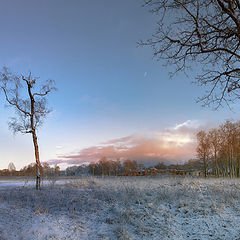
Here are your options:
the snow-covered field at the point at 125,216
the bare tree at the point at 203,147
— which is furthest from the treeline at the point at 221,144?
the snow-covered field at the point at 125,216

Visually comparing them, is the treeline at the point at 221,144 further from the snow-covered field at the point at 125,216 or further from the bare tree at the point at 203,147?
the snow-covered field at the point at 125,216

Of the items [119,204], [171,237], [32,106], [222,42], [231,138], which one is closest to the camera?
[171,237]

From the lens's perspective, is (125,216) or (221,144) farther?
(221,144)

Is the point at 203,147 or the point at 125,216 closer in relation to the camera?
the point at 125,216

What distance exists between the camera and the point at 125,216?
7203 millimetres

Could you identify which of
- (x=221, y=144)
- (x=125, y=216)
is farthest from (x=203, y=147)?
(x=125, y=216)

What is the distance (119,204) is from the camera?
852cm

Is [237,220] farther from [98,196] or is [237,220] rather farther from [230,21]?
[230,21]

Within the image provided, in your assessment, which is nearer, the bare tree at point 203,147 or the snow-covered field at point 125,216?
the snow-covered field at point 125,216

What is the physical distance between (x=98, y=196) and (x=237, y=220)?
579 cm

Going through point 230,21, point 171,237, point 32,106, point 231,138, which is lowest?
point 171,237

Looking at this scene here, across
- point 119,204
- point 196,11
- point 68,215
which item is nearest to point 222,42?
point 196,11

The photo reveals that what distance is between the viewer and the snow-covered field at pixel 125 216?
19.8ft

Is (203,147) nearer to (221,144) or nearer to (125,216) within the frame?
(221,144)
